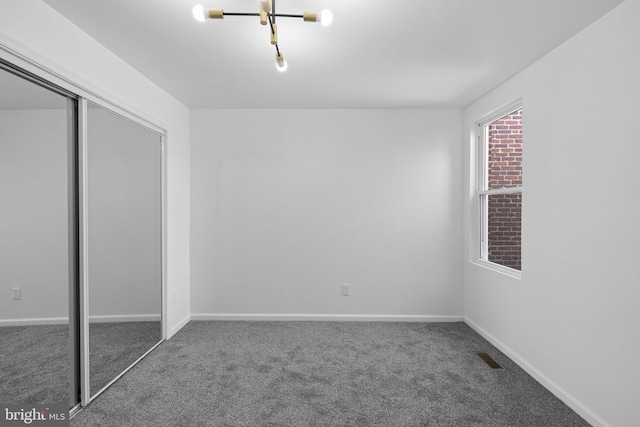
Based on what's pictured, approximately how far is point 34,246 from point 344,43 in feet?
7.63

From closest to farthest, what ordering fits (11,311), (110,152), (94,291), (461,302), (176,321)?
(11,311)
(94,291)
(110,152)
(176,321)
(461,302)

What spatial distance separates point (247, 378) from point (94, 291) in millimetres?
1293

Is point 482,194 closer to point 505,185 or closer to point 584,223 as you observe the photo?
point 505,185

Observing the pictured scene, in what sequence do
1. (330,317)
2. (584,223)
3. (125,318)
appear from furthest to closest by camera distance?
(330,317), (125,318), (584,223)

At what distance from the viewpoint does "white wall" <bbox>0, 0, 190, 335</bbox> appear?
173cm

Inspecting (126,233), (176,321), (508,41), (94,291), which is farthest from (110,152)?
(508,41)

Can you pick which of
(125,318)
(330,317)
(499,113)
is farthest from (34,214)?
(499,113)

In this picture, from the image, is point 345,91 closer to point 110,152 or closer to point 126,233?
point 110,152

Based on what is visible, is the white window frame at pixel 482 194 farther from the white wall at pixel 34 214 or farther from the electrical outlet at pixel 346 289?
the white wall at pixel 34 214

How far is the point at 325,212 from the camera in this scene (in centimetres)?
398

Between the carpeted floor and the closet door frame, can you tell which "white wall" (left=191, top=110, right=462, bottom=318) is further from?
the closet door frame

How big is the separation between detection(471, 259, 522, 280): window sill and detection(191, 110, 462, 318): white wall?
13.7 inches

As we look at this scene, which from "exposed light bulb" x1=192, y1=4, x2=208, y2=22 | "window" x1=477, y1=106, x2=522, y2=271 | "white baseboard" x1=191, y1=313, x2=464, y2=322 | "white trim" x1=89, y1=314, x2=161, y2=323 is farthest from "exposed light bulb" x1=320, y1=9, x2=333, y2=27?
"white baseboard" x1=191, y1=313, x2=464, y2=322

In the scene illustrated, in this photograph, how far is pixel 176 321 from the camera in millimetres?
3588
